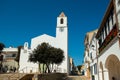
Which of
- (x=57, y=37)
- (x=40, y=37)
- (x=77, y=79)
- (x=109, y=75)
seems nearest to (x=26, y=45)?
(x=40, y=37)

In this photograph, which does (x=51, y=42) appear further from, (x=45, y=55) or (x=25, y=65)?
(x=45, y=55)

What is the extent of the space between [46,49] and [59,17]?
18376 mm

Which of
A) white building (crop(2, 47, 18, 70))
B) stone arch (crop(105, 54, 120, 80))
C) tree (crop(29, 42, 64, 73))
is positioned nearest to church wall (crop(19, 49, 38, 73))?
white building (crop(2, 47, 18, 70))

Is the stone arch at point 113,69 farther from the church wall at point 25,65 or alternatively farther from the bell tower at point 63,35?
the church wall at point 25,65

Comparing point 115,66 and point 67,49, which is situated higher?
point 67,49

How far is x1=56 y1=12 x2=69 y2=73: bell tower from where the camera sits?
152 feet

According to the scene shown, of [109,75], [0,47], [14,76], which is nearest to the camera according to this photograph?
[109,75]

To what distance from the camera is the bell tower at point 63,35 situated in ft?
152

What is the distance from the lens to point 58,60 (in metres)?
36.6

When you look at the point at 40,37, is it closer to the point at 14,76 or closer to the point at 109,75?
the point at 14,76

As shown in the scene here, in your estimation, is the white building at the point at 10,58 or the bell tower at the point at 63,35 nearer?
the bell tower at the point at 63,35

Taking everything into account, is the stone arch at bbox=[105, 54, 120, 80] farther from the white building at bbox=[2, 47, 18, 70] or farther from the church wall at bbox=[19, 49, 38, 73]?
the white building at bbox=[2, 47, 18, 70]

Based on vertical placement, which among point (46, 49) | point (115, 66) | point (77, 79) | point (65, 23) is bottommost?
point (77, 79)

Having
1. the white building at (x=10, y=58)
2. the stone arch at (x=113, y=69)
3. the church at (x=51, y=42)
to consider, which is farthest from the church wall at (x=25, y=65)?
the stone arch at (x=113, y=69)
